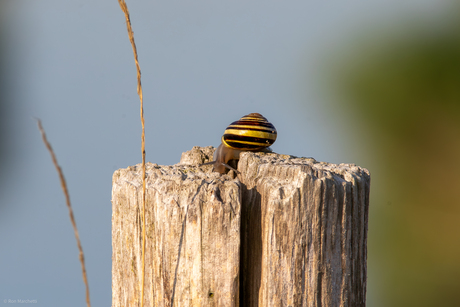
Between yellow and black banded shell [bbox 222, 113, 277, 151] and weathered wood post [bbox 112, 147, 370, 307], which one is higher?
yellow and black banded shell [bbox 222, 113, 277, 151]

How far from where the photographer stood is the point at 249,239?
5.05 feet

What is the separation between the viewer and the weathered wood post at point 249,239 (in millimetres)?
1414

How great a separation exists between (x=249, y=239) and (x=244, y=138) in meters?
0.95

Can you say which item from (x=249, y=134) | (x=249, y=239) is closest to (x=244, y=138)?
(x=249, y=134)

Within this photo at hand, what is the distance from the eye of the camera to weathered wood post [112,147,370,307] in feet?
4.64
